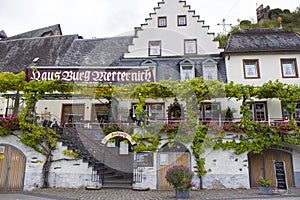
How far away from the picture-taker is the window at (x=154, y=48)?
18889mm

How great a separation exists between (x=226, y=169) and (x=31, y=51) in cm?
1881

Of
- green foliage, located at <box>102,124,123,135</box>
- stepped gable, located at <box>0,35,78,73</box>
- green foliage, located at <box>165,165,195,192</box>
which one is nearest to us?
green foliage, located at <box>165,165,195,192</box>

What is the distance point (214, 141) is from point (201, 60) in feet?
23.8

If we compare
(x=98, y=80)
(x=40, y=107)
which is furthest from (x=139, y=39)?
(x=40, y=107)

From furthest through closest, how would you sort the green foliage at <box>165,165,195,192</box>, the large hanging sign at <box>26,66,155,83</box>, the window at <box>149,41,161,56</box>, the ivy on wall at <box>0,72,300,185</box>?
the window at <box>149,41,161,56</box> < the large hanging sign at <box>26,66,155,83</box> < the ivy on wall at <box>0,72,300,185</box> < the green foliage at <box>165,165,195,192</box>

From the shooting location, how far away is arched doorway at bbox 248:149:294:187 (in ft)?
45.7

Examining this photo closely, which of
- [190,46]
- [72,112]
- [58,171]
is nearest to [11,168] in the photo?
[58,171]

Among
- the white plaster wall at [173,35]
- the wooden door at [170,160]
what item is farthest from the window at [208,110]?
the wooden door at [170,160]

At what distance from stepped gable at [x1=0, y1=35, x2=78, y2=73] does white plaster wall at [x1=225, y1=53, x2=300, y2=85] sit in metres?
13.4

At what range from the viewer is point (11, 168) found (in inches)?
506

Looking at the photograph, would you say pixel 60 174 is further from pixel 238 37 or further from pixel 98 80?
pixel 238 37

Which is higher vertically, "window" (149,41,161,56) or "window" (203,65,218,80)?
"window" (149,41,161,56)

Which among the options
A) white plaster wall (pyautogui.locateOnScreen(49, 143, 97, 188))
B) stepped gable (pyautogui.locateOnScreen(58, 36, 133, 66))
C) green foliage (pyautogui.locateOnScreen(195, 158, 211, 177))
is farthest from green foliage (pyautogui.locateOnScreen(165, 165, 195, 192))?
stepped gable (pyautogui.locateOnScreen(58, 36, 133, 66))

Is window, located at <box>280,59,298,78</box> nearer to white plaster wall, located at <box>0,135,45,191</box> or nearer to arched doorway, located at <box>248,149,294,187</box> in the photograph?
arched doorway, located at <box>248,149,294,187</box>
